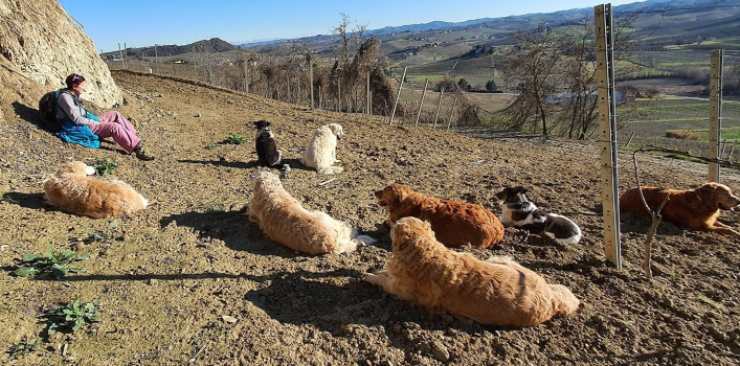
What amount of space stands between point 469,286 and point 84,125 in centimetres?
793

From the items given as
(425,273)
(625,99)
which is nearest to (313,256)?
(425,273)

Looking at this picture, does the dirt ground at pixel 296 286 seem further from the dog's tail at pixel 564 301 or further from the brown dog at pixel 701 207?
the brown dog at pixel 701 207

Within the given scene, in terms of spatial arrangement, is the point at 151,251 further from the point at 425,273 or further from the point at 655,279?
the point at 655,279

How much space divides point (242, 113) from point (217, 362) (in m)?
11.5

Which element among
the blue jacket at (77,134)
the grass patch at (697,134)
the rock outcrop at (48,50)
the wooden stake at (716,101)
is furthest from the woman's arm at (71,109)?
the grass patch at (697,134)

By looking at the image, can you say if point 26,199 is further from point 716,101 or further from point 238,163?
point 716,101

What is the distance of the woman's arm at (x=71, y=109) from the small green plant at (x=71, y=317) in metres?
5.63

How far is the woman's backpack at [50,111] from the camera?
8.14m

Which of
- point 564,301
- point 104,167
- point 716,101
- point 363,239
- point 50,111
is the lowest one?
point 564,301

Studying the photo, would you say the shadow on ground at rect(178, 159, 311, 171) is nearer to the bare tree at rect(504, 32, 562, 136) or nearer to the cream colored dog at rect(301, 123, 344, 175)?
the cream colored dog at rect(301, 123, 344, 175)

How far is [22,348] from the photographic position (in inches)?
130

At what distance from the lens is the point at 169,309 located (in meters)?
3.98

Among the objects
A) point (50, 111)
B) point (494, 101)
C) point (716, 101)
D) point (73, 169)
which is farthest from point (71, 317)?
point (494, 101)

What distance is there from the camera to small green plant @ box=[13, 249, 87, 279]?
14.0 feet
